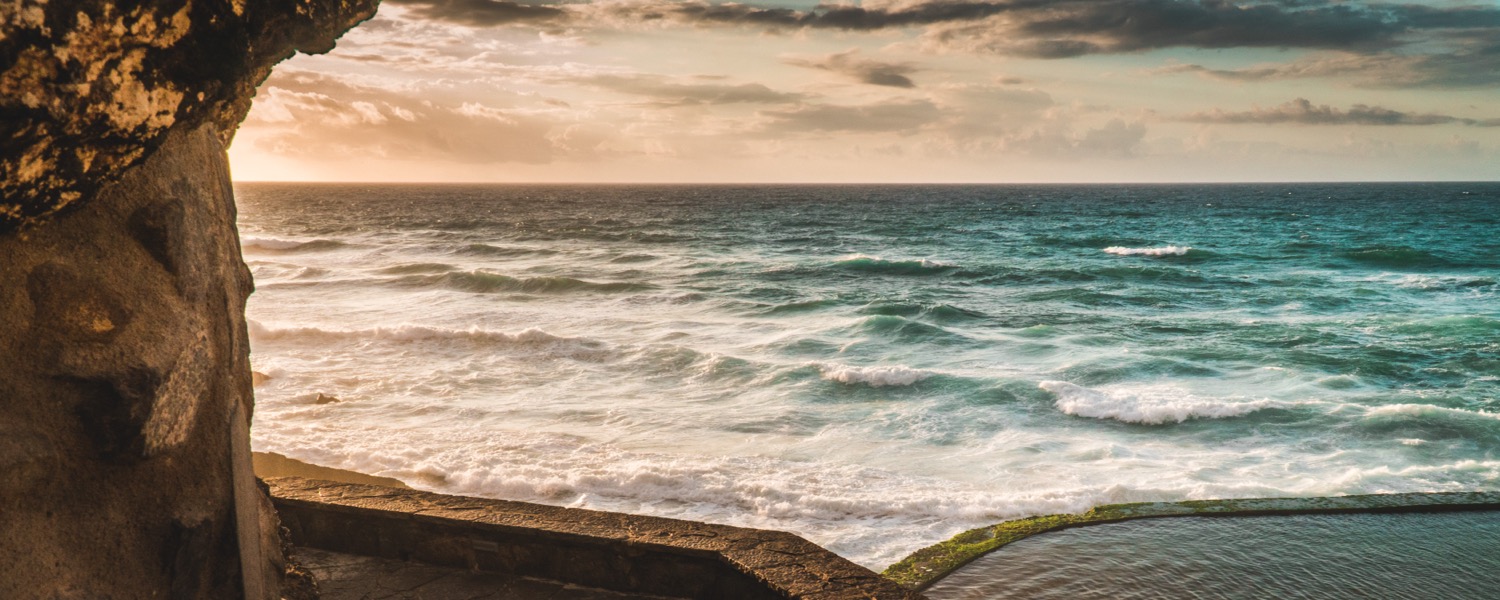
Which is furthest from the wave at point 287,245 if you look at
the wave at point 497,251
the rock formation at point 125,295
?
the rock formation at point 125,295

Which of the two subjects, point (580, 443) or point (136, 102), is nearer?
point (136, 102)

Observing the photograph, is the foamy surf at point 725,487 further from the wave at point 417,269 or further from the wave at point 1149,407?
the wave at point 417,269

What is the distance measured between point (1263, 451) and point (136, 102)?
12.6 meters

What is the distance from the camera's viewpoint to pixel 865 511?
9375mm

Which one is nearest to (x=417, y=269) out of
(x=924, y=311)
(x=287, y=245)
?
(x=287, y=245)

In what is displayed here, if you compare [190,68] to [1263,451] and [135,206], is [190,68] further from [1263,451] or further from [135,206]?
[1263,451]

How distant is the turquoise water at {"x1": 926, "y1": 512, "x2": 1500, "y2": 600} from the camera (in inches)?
244

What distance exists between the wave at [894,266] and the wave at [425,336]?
16903mm

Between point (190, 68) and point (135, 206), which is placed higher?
point (190, 68)

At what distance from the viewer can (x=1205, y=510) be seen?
7.62m

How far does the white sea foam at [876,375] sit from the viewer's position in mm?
15430

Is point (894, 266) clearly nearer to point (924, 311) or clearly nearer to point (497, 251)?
point (924, 311)

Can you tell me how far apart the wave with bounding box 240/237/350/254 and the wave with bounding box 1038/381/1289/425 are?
122 ft

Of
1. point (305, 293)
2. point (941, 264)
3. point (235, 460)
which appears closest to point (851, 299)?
point (941, 264)
